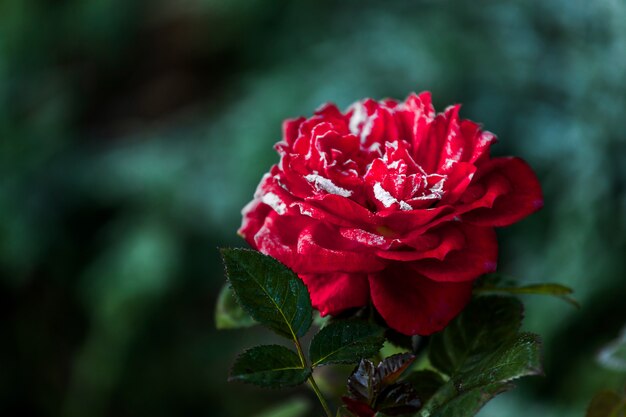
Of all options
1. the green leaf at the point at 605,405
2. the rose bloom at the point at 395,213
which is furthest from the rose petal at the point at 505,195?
the green leaf at the point at 605,405

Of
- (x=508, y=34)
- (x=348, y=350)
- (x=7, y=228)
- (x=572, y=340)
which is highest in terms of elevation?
(x=508, y=34)

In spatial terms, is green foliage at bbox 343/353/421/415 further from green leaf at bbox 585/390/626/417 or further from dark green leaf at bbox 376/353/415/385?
green leaf at bbox 585/390/626/417

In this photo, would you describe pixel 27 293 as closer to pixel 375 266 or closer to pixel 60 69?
pixel 60 69

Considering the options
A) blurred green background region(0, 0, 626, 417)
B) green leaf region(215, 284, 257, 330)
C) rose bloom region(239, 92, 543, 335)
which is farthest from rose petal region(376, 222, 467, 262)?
blurred green background region(0, 0, 626, 417)

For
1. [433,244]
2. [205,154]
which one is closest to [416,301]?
[433,244]

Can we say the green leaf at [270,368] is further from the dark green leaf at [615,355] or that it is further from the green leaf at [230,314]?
the dark green leaf at [615,355]

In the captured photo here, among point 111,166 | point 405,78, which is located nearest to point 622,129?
point 405,78
